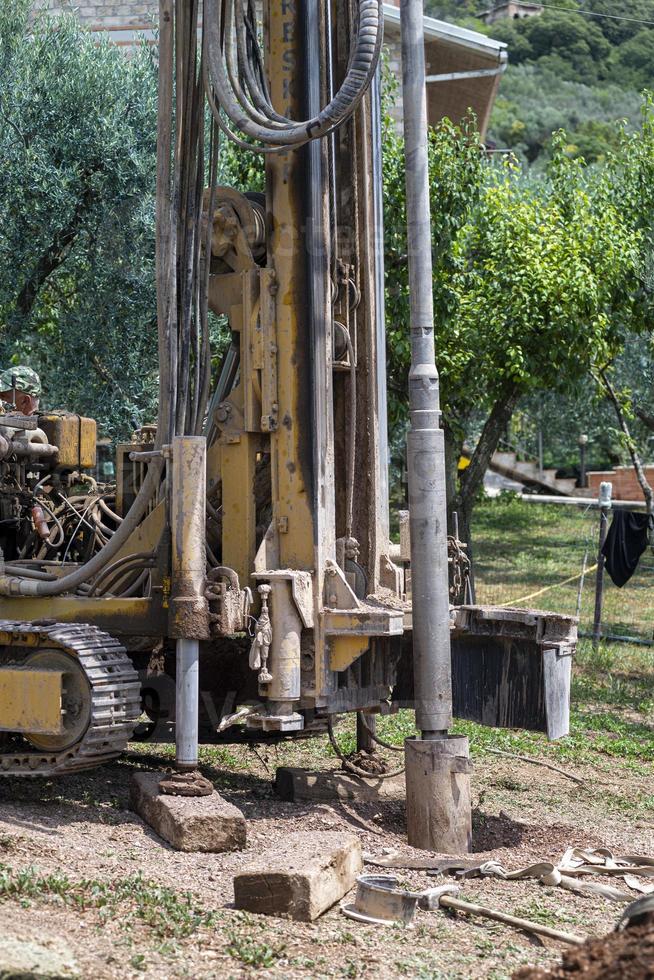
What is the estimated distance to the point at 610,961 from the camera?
4625 mm

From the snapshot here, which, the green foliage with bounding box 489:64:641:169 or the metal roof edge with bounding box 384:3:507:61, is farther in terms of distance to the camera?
the green foliage with bounding box 489:64:641:169

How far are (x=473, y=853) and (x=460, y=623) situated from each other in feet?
4.59

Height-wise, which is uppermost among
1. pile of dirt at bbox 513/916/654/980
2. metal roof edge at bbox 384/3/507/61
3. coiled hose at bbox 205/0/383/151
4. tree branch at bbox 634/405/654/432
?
metal roof edge at bbox 384/3/507/61

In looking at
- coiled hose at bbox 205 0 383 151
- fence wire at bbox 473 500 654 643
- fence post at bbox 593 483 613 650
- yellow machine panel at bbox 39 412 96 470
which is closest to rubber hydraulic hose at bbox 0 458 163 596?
yellow machine panel at bbox 39 412 96 470

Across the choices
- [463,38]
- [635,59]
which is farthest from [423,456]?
[635,59]

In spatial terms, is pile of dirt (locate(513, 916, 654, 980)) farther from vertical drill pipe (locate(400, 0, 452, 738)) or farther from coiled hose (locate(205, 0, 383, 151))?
coiled hose (locate(205, 0, 383, 151))

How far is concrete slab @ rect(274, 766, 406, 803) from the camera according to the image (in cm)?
870

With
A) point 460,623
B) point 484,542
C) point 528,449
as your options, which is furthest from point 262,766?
point 528,449

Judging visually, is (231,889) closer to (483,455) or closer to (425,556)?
(425,556)

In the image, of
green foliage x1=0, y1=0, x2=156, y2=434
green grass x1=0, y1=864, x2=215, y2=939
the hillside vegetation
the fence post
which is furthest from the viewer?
the hillside vegetation

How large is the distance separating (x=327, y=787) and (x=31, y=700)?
2059 millimetres

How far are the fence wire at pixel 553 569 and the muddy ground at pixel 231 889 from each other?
740 centimetres

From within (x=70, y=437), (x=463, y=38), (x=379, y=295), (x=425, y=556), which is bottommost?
(x=425, y=556)

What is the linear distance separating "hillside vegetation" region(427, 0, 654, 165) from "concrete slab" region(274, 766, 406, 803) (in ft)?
324
